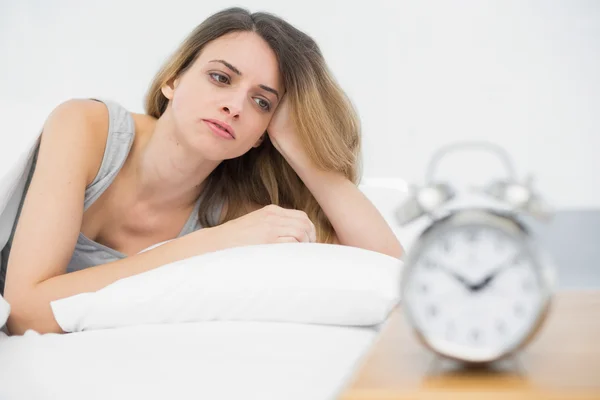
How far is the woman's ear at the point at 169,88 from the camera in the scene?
2.05 m

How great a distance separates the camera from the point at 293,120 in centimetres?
203

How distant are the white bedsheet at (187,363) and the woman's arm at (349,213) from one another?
2.50 ft

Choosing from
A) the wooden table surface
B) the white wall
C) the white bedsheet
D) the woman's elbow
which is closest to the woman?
the woman's elbow

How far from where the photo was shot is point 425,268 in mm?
742

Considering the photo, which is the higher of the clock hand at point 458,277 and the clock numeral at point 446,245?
the clock numeral at point 446,245

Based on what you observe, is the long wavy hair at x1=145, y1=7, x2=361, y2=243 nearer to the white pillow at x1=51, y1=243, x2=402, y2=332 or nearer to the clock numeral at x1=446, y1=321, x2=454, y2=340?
the white pillow at x1=51, y1=243, x2=402, y2=332

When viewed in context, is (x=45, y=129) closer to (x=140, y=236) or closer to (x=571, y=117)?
(x=140, y=236)

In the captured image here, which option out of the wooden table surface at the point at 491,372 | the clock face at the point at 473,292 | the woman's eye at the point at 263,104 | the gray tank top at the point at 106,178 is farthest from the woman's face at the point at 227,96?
the clock face at the point at 473,292

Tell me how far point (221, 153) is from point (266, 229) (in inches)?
14.8

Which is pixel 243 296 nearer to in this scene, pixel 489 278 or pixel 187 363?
pixel 187 363

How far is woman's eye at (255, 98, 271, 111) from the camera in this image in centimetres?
198

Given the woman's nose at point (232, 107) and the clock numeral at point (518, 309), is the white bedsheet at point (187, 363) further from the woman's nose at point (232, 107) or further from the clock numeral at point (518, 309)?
the woman's nose at point (232, 107)

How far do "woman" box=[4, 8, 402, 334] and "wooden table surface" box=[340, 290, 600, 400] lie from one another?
2.79 feet

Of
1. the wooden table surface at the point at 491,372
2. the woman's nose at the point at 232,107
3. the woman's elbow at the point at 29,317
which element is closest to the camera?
the wooden table surface at the point at 491,372
